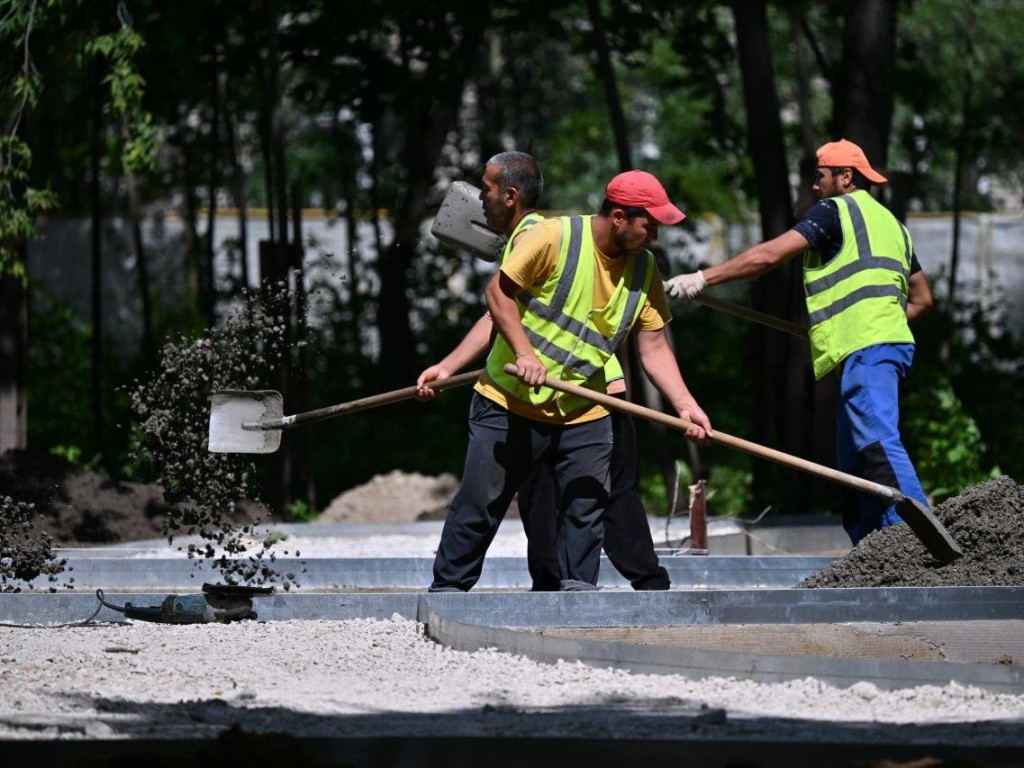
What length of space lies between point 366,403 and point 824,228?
2259 millimetres

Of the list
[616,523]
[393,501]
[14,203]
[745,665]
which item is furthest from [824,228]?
[393,501]

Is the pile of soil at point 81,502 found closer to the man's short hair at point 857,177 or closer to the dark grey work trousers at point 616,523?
the dark grey work trousers at point 616,523

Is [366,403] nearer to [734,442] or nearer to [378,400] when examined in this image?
[378,400]

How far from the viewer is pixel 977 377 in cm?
1911

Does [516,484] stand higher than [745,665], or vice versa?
[516,484]

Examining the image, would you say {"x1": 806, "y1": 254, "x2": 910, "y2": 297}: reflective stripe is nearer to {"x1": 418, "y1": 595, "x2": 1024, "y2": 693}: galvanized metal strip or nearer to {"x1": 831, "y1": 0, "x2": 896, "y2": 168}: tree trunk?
{"x1": 418, "y1": 595, "x2": 1024, "y2": 693}: galvanized metal strip

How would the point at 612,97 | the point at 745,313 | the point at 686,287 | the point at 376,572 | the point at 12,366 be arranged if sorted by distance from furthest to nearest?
the point at 612,97 → the point at 12,366 → the point at 376,572 → the point at 745,313 → the point at 686,287

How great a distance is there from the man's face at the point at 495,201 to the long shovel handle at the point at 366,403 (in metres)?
0.63

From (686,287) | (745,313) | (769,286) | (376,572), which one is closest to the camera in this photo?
(686,287)

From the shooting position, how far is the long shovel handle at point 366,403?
751cm

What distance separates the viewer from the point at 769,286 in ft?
47.5

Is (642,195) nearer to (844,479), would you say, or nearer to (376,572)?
(844,479)

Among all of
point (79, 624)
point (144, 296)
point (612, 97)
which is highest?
point (612, 97)

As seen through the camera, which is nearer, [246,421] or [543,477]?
[543,477]
